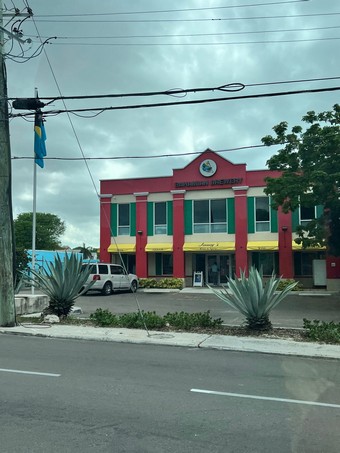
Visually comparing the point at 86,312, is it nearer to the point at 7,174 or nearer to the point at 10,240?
the point at 10,240

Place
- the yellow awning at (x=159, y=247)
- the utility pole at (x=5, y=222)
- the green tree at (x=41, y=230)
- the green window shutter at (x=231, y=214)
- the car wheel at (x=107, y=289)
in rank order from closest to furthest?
the utility pole at (x=5, y=222) → the car wheel at (x=107, y=289) → the green window shutter at (x=231, y=214) → the yellow awning at (x=159, y=247) → the green tree at (x=41, y=230)

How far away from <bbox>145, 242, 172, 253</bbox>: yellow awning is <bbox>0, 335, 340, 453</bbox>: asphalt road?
70.2 feet

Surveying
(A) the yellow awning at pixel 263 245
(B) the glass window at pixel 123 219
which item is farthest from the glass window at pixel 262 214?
(B) the glass window at pixel 123 219

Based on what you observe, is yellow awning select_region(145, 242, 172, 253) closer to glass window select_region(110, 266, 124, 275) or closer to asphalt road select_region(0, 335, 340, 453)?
glass window select_region(110, 266, 124, 275)

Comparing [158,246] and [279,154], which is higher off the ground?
[279,154]

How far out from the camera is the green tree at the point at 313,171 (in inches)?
758

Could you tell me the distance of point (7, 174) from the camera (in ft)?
42.2

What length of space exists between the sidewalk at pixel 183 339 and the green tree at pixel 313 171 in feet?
33.1

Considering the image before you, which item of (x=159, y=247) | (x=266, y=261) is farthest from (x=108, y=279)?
(x=266, y=261)

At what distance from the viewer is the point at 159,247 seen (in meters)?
30.8

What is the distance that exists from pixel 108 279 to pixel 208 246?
7.23m

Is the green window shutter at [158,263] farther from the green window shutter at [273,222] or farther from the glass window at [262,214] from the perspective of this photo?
the green window shutter at [273,222]

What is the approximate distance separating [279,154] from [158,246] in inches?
476

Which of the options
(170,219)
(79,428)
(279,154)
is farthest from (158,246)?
(79,428)
